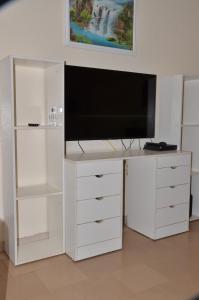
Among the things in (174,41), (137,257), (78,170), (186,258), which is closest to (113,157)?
(78,170)

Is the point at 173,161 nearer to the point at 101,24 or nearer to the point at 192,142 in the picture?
the point at 192,142

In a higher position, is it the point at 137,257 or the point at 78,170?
the point at 78,170

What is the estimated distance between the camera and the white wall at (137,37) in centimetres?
239

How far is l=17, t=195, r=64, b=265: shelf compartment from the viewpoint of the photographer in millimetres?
2369

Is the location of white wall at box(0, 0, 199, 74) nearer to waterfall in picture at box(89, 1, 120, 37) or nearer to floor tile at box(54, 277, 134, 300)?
waterfall in picture at box(89, 1, 120, 37)

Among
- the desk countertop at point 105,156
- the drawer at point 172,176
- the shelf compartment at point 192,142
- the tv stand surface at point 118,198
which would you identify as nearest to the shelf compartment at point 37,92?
the desk countertop at point 105,156

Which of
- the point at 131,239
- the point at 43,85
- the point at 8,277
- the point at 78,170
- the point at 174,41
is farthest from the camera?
the point at 174,41

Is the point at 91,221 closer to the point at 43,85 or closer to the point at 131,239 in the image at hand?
the point at 131,239

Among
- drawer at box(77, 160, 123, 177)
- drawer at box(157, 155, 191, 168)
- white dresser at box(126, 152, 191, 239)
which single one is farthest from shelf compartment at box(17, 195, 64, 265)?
→ drawer at box(157, 155, 191, 168)

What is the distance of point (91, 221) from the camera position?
2307mm

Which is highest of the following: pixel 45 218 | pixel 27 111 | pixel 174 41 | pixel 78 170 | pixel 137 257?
pixel 174 41

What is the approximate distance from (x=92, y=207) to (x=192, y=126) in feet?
5.22

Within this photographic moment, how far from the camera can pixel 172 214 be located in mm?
2777

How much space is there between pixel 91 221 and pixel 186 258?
82 centimetres
